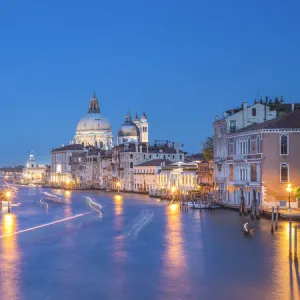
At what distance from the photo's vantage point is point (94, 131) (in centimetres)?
9888

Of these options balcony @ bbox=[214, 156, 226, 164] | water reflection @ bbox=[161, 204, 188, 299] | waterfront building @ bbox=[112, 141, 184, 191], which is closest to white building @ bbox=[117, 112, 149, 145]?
waterfront building @ bbox=[112, 141, 184, 191]

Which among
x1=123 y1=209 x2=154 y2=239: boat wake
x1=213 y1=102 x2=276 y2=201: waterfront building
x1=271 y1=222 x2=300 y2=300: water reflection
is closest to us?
x1=271 y1=222 x2=300 y2=300: water reflection

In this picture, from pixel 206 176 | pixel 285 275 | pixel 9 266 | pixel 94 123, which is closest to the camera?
pixel 285 275

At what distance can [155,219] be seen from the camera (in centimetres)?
2825

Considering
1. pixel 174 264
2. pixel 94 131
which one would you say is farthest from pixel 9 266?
pixel 94 131

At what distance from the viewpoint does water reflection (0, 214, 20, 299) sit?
13.7m

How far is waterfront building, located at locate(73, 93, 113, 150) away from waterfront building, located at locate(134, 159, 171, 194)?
36.0 meters

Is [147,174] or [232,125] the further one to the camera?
[147,174]

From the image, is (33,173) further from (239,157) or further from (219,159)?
(239,157)

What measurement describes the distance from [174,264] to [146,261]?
0.93m

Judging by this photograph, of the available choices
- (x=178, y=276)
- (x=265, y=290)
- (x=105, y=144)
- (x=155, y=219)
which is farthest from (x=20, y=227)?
(x=105, y=144)

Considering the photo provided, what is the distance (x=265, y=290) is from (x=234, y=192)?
17.0 metres

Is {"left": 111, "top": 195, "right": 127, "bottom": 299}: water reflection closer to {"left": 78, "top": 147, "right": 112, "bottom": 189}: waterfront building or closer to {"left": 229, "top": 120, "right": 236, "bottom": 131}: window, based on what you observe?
{"left": 229, "top": 120, "right": 236, "bottom": 131}: window

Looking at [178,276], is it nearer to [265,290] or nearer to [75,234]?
[265,290]
